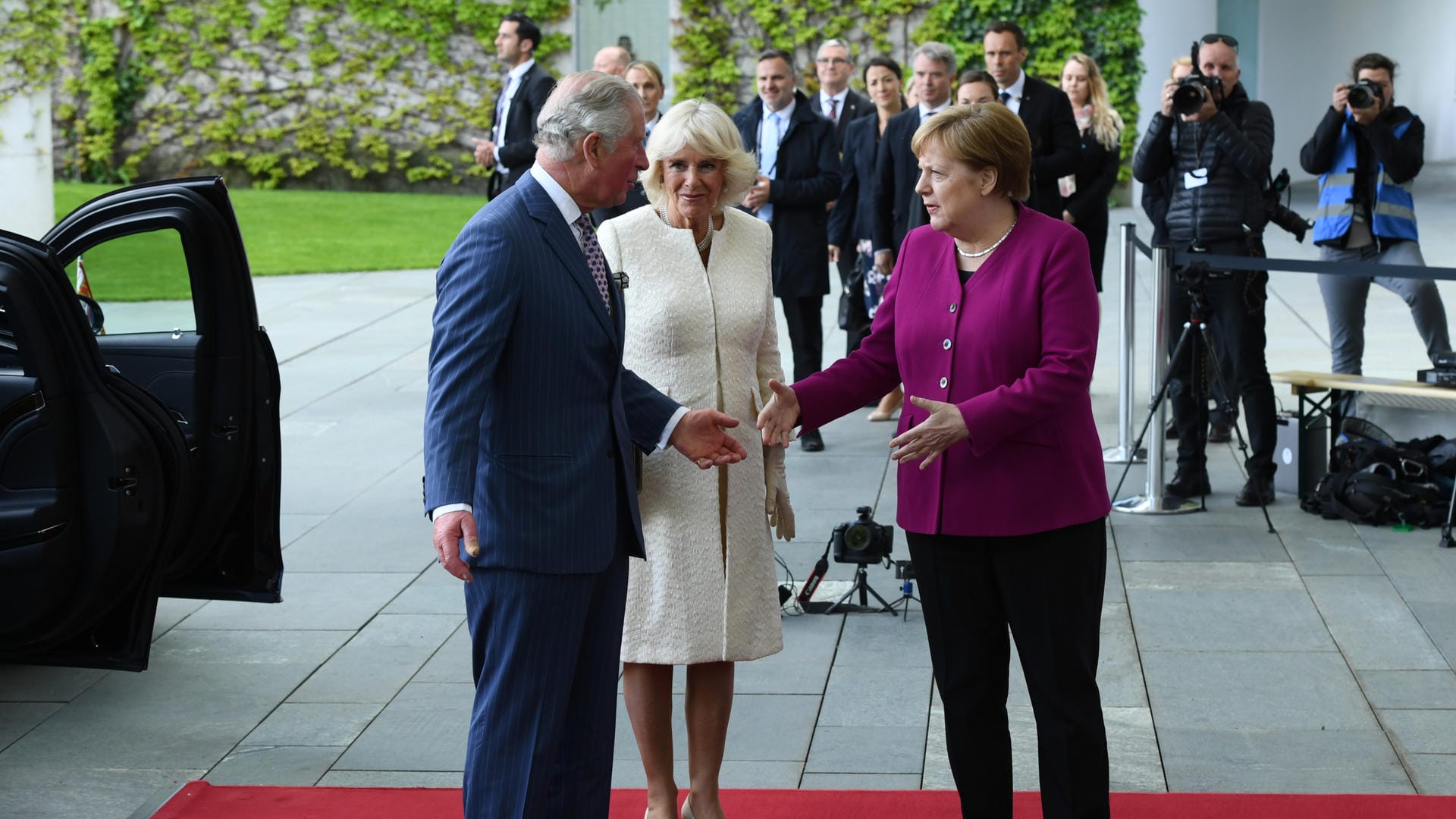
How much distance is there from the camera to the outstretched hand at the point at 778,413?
379 centimetres

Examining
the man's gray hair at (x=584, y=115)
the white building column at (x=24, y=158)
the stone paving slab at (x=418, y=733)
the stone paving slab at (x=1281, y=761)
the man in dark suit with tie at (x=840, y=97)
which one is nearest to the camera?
the man's gray hair at (x=584, y=115)

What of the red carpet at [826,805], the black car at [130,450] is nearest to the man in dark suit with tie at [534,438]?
the red carpet at [826,805]

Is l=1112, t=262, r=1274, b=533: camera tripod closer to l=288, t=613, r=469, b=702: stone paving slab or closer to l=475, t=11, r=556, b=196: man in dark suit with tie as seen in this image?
l=288, t=613, r=469, b=702: stone paving slab

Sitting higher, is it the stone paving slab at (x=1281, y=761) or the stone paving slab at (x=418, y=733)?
the stone paving slab at (x=1281, y=761)

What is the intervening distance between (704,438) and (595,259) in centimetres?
47

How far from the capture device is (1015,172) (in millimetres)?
3512

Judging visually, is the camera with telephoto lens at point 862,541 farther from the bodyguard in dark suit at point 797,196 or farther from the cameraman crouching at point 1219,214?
the bodyguard in dark suit at point 797,196

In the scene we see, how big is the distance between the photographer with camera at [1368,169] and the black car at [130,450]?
5416 mm

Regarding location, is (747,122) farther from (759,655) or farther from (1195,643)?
(759,655)

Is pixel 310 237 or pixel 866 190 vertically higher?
pixel 866 190

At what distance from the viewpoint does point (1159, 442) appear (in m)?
7.32

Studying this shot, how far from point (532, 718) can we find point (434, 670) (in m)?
2.13

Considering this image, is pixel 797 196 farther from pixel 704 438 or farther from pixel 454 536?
pixel 454 536

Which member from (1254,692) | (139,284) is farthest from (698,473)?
(139,284)
